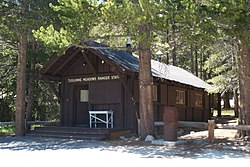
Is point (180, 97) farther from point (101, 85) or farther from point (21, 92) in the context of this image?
point (21, 92)

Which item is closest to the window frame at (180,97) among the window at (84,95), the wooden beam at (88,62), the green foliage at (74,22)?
the window at (84,95)

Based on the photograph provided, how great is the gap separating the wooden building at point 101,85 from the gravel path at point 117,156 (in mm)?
4378

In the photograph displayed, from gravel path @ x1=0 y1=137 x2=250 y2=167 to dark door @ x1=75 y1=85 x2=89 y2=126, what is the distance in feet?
20.9

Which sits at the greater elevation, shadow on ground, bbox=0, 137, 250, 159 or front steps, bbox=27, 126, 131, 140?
front steps, bbox=27, 126, 131, 140

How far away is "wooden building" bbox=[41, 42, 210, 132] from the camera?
1470 centimetres

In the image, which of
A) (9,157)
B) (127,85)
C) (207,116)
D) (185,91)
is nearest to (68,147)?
(9,157)

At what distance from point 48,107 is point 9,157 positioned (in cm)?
1489

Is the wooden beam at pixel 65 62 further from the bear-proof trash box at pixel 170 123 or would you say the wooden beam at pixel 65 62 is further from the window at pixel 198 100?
the window at pixel 198 100

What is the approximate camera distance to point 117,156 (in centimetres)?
865

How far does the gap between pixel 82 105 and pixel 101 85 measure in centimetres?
222

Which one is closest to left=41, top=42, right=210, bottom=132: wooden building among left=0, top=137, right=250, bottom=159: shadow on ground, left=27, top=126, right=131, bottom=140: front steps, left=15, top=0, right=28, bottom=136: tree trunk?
left=15, top=0, right=28, bottom=136: tree trunk

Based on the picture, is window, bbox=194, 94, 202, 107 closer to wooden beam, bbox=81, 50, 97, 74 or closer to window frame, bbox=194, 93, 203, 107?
window frame, bbox=194, 93, 203, 107

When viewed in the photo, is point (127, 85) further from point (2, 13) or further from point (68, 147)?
point (2, 13)

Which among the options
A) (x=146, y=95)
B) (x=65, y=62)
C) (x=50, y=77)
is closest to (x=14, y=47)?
(x=50, y=77)
